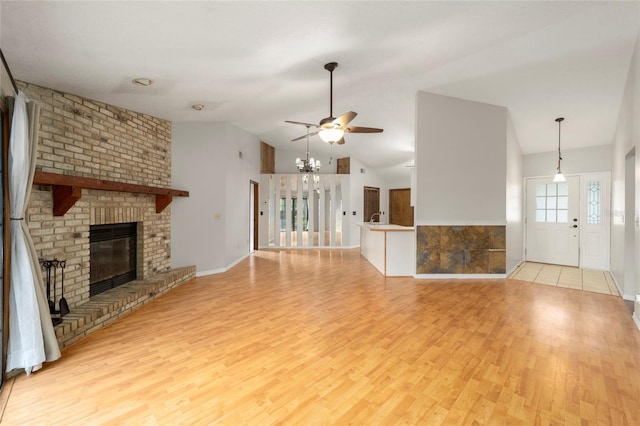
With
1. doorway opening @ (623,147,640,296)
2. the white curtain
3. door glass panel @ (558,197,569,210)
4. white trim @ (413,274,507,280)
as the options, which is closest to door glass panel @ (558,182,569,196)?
door glass panel @ (558,197,569,210)

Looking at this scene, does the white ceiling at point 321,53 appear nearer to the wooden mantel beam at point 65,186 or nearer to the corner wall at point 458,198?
the corner wall at point 458,198

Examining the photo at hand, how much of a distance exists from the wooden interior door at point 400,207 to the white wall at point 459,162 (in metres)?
5.85

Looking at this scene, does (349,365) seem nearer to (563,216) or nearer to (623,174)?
(623,174)

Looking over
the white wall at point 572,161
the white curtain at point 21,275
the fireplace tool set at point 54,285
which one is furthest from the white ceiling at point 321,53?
the fireplace tool set at point 54,285

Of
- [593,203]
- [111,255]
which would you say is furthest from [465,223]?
[111,255]

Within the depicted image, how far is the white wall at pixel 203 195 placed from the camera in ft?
18.4

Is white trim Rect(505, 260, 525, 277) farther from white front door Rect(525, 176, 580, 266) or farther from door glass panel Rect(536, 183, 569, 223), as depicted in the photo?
door glass panel Rect(536, 183, 569, 223)

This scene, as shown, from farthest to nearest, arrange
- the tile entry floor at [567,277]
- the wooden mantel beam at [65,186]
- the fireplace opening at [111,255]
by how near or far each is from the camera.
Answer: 1. the tile entry floor at [567,277]
2. the fireplace opening at [111,255]
3. the wooden mantel beam at [65,186]

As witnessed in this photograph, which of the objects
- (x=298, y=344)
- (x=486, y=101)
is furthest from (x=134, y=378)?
(x=486, y=101)

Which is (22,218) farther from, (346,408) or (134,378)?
(346,408)

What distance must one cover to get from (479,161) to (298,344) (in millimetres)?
4548

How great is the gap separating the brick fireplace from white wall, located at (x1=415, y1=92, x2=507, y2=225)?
457 centimetres

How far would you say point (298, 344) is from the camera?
9.18ft

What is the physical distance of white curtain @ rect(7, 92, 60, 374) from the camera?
2275 millimetres
